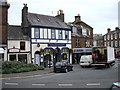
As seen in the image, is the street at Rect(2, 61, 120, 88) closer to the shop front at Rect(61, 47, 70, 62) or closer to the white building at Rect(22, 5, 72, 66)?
the white building at Rect(22, 5, 72, 66)

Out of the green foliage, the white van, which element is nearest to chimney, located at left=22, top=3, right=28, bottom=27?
the white van

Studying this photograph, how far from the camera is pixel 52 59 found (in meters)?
42.9

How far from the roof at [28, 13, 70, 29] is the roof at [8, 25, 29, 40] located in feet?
8.26

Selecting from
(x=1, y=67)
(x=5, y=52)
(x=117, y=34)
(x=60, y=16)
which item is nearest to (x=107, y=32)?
(x=117, y=34)

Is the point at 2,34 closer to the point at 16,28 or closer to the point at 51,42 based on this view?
the point at 16,28

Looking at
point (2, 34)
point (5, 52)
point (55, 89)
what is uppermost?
point (2, 34)

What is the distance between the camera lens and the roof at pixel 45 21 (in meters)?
42.3

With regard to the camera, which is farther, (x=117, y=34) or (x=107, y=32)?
(x=107, y=32)

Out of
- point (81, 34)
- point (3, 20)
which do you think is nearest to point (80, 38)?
point (81, 34)

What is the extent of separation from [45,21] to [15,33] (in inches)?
274

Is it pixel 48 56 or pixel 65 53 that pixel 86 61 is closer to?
pixel 48 56

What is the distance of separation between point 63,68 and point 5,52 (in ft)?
34.4

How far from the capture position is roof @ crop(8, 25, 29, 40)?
38.8m

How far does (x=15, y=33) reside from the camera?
132 ft
